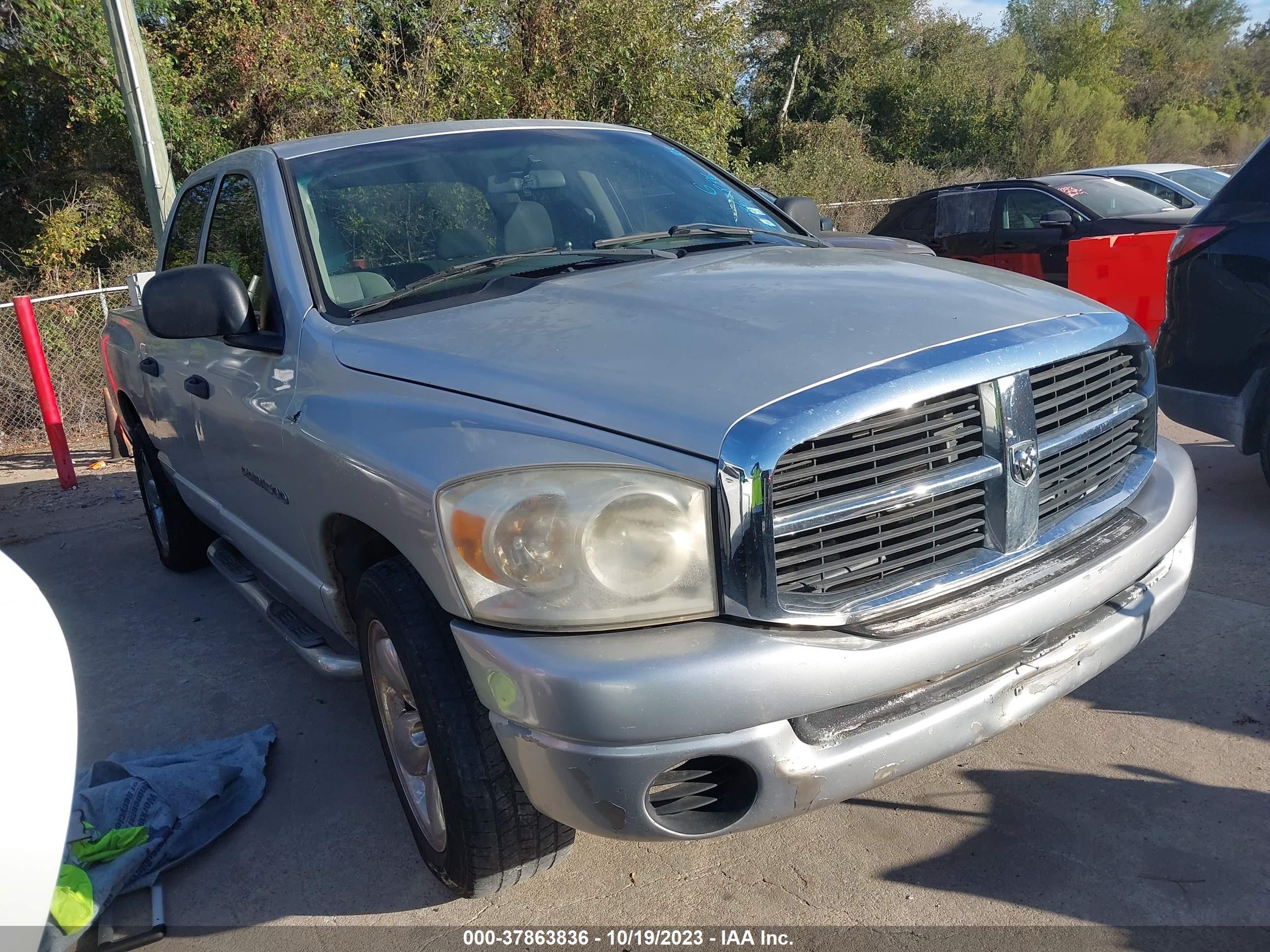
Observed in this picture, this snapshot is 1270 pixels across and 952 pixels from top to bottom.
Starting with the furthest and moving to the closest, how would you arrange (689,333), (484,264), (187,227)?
1. (187,227)
2. (484,264)
3. (689,333)

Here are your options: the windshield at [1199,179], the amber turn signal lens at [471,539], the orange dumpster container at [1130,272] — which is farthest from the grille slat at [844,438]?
the windshield at [1199,179]

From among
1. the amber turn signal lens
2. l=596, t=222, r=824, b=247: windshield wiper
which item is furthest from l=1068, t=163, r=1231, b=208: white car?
the amber turn signal lens

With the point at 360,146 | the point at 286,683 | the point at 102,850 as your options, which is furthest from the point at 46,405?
the point at 102,850

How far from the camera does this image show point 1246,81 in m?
41.1

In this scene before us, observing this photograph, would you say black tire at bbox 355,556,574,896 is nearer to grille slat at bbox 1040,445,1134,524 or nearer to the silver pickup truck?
the silver pickup truck

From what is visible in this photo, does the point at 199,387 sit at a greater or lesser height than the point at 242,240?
lesser

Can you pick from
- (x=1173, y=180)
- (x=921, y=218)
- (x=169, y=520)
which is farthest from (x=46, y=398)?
(x=1173, y=180)

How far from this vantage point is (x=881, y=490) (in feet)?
7.04

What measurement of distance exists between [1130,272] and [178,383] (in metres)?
6.35

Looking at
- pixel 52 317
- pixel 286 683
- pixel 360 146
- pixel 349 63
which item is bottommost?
pixel 286 683

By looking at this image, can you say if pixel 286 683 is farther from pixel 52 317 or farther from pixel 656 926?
pixel 52 317

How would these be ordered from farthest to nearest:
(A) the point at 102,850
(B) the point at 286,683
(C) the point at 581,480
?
(B) the point at 286,683 < (A) the point at 102,850 < (C) the point at 581,480

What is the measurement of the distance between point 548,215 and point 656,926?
2132 mm

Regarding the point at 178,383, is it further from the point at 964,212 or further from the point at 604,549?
the point at 964,212
